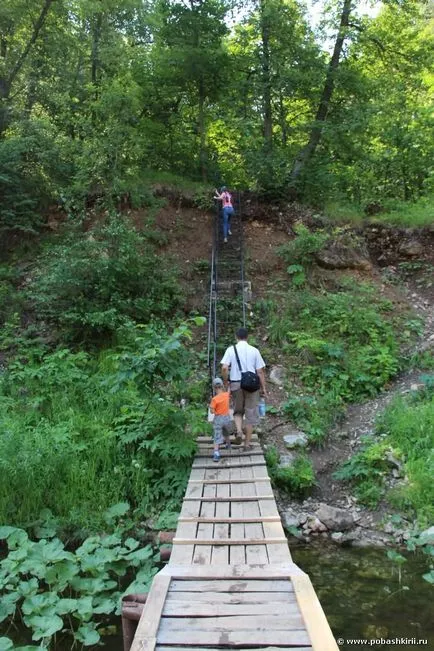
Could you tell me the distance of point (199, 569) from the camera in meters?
4.39

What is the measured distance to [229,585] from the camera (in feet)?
13.5

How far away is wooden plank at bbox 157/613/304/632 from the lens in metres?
3.48

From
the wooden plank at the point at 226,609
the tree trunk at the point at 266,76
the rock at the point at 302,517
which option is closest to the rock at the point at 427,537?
the rock at the point at 302,517

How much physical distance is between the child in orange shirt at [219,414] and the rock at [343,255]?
7.46m

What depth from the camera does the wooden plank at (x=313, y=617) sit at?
10.6 ft

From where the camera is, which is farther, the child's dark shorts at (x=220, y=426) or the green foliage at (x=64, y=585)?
the child's dark shorts at (x=220, y=426)

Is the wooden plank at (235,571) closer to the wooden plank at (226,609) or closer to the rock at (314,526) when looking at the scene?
the wooden plank at (226,609)

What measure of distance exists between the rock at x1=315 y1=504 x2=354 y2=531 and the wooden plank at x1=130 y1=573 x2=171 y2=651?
3.47 m

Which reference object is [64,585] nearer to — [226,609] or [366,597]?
[226,609]

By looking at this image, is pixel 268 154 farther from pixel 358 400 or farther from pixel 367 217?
pixel 358 400

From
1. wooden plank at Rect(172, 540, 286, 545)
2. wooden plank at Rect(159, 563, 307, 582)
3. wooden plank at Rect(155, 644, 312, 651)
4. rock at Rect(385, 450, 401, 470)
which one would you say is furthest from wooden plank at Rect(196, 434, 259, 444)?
wooden plank at Rect(155, 644, 312, 651)

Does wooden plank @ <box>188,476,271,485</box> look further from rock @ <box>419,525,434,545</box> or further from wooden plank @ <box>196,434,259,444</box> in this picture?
rock @ <box>419,525,434,545</box>

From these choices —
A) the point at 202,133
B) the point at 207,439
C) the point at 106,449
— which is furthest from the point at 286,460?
the point at 202,133

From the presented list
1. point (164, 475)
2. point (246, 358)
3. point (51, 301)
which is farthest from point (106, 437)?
point (51, 301)
